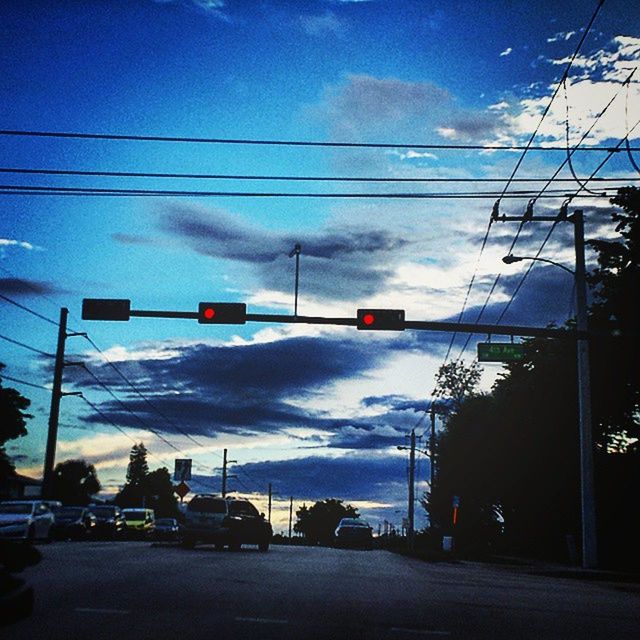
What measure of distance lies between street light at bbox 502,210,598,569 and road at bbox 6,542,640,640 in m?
11.4

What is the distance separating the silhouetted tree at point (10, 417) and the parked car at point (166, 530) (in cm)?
1184

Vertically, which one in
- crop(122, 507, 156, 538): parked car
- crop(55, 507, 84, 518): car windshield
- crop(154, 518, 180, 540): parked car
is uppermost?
crop(55, 507, 84, 518): car windshield

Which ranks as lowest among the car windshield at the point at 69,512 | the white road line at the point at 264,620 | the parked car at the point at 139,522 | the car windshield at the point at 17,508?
the parked car at the point at 139,522

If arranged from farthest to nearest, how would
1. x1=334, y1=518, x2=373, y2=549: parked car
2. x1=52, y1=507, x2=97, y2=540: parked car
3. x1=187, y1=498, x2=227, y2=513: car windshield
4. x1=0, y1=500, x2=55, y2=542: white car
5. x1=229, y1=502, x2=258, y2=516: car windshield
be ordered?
1. x1=334, y1=518, x2=373, y2=549: parked car
2. x1=52, y1=507, x2=97, y2=540: parked car
3. x1=229, y1=502, x2=258, y2=516: car windshield
4. x1=187, y1=498, x2=227, y2=513: car windshield
5. x1=0, y1=500, x2=55, y2=542: white car

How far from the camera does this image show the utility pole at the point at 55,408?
44312 millimetres

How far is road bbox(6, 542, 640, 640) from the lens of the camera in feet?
28.8

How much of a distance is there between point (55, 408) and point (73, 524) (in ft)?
22.0

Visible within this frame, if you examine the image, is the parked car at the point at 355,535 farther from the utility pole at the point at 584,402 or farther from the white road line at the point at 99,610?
the white road line at the point at 99,610

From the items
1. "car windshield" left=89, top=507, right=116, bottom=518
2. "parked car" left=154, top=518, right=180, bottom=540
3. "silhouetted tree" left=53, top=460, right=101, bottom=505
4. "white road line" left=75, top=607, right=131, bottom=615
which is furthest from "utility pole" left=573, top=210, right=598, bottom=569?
"silhouetted tree" left=53, top=460, right=101, bottom=505

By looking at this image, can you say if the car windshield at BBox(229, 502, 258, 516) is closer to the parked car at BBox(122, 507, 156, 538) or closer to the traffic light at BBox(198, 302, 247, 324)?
the traffic light at BBox(198, 302, 247, 324)

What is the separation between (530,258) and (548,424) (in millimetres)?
16455

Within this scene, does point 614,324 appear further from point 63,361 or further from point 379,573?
point 63,361

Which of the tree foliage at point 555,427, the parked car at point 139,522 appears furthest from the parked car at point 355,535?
the parked car at point 139,522

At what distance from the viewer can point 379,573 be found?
19.4 m
